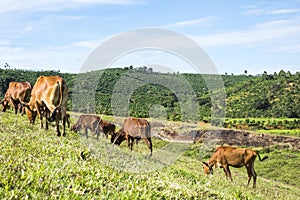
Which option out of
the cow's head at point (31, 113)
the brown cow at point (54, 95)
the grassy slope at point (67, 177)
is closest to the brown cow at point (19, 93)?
the cow's head at point (31, 113)

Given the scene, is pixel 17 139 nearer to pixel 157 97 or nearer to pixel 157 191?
pixel 157 191

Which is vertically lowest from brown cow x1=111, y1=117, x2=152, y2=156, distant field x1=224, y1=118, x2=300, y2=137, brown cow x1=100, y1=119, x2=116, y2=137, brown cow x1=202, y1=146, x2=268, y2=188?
distant field x1=224, y1=118, x2=300, y2=137

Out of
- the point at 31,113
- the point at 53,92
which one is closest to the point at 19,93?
the point at 31,113

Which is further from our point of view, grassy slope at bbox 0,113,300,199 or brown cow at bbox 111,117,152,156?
brown cow at bbox 111,117,152,156

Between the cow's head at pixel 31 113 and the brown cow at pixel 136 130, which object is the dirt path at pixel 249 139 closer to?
the brown cow at pixel 136 130

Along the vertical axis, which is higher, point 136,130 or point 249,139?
point 136,130

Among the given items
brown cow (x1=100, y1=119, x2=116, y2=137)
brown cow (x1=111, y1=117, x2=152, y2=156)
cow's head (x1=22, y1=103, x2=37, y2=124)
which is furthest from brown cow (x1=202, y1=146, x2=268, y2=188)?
cow's head (x1=22, y1=103, x2=37, y2=124)

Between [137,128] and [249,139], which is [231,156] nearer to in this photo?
[137,128]

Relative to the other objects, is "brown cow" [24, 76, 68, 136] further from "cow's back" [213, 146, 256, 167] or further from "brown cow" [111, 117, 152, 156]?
"cow's back" [213, 146, 256, 167]

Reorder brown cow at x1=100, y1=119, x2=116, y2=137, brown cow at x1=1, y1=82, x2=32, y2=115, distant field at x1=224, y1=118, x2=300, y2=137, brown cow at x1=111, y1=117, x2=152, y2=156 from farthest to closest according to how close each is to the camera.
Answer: distant field at x1=224, y1=118, x2=300, y2=137
brown cow at x1=100, y1=119, x2=116, y2=137
brown cow at x1=1, y1=82, x2=32, y2=115
brown cow at x1=111, y1=117, x2=152, y2=156

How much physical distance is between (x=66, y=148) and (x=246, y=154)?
12.1 m

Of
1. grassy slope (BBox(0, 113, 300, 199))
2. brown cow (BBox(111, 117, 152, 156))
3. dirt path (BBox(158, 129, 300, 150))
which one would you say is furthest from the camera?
dirt path (BBox(158, 129, 300, 150))

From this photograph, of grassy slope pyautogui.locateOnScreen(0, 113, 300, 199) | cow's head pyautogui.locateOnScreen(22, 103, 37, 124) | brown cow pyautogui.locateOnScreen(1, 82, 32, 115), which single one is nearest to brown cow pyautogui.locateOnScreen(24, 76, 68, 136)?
cow's head pyautogui.locateOnScreen(22, 103, 37, 124)

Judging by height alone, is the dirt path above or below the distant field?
below
